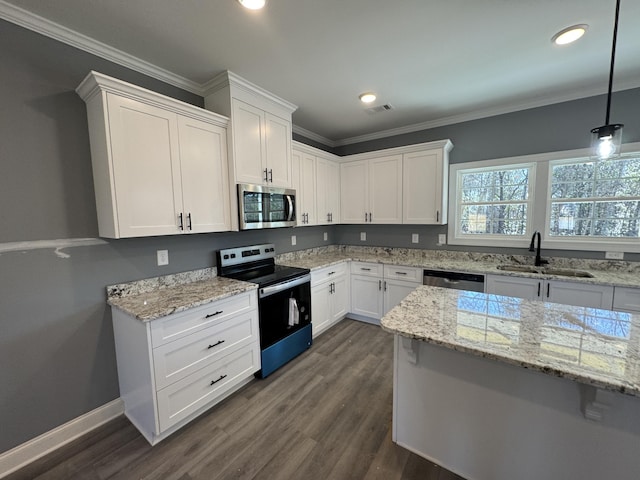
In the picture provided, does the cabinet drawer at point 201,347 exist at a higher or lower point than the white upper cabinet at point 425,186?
lower

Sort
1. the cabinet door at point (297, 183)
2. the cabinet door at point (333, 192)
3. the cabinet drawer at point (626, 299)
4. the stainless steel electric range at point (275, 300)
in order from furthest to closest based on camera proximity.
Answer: the cabinet door at point (333, 192) < the cabinet door at point (297, 183) < the stainless steel electric range at point (275, 300) < the cabinet drawer at point (626, 299)

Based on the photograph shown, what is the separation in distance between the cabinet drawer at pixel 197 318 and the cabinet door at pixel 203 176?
2.15ft

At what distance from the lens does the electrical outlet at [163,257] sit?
7.27ft

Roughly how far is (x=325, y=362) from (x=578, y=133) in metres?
3.64

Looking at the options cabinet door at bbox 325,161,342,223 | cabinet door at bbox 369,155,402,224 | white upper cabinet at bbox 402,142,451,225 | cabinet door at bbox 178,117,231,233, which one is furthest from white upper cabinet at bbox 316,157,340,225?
cabinet door at bbox 178,117,231,233

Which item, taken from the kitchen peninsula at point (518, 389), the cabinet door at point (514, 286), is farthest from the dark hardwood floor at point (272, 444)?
the cabinet door at point (514, 286)

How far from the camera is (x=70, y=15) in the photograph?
1.59m

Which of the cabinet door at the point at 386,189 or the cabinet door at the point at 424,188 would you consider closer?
the cabinet door at the point at 424,188

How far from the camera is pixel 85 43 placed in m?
1.80

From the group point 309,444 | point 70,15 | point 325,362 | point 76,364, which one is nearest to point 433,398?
point 309,444

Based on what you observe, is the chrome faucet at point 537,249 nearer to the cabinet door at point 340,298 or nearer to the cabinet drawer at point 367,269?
the cabinet drawer at point 367,269

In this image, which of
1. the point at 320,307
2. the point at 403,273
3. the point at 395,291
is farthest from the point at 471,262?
the point at 320,307

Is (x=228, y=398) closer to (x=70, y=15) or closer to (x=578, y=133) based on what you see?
(x=70, y=15)

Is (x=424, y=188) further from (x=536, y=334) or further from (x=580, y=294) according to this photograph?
(x=536, y=334)
